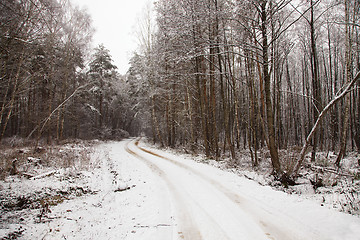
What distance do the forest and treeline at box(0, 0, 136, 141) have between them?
6cm

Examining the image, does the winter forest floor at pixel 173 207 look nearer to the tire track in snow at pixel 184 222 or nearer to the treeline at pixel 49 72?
the tire track in snow at pixel 184 222

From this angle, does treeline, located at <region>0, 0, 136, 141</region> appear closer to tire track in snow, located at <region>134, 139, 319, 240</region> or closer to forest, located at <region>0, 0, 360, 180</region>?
forest, located at <region>0, 0, 360, 180</region>

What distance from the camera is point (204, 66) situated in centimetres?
1325

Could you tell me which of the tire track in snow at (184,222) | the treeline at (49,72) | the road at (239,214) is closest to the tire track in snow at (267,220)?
the road at (239,214)

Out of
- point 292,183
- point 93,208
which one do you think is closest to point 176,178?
point 93,208

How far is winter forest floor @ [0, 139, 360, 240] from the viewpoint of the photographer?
127 inches

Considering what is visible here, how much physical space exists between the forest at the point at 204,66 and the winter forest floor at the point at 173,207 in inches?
77.5

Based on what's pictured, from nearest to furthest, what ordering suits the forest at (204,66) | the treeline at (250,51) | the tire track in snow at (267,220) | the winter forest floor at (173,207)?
the tire track in snow at (267,220), the winter forest floor at (173,207), the forest at (204,66), the treeline at (250,51)

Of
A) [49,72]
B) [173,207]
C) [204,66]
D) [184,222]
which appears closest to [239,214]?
[184,222]

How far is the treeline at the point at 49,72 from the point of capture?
4225 mm

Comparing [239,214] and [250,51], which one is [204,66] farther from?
[239,214]

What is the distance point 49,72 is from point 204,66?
11.2m

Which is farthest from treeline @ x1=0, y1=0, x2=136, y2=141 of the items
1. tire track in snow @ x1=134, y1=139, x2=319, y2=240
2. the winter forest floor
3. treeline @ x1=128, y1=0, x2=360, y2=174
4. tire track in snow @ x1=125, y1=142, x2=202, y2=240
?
tire track in snow @ x1=134, y1=139, x2=319, y2=240

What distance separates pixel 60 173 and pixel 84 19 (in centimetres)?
1359
